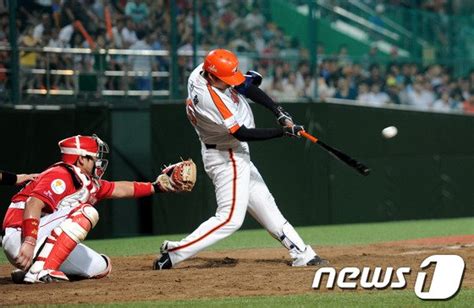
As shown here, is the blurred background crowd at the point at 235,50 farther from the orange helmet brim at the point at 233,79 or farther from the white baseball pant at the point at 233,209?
the orange helmet brim at the point at 233,79

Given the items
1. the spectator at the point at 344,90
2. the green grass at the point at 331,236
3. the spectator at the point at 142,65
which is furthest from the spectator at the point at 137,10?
the spectator at the point at 344,90

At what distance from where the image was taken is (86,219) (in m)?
8.16

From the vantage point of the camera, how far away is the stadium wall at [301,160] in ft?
45.9

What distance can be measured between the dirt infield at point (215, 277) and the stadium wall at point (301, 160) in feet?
10.7

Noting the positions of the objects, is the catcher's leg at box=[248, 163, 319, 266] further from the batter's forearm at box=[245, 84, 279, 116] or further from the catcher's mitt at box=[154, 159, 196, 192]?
the catcher's mitt at box=[154, 159, 196, 192]

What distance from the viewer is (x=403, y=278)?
8133 mm

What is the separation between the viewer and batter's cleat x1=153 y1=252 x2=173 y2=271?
9.24 m

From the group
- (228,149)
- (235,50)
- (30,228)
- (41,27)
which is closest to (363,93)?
(235,50)

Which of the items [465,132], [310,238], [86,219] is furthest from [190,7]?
[86,219]

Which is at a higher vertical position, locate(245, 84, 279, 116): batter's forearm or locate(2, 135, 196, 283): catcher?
locate(245, 84, 279, 116): batter's forearm

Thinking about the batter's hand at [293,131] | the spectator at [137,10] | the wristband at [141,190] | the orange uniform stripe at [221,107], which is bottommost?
the wristband at [141,190]

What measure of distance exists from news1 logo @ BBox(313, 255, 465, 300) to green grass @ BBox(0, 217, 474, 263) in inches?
143

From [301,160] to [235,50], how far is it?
1.99 m

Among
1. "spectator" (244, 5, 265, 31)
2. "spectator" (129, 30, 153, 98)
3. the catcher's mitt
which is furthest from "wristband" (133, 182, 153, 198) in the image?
"spectator" (244, 5, 265, 31)
